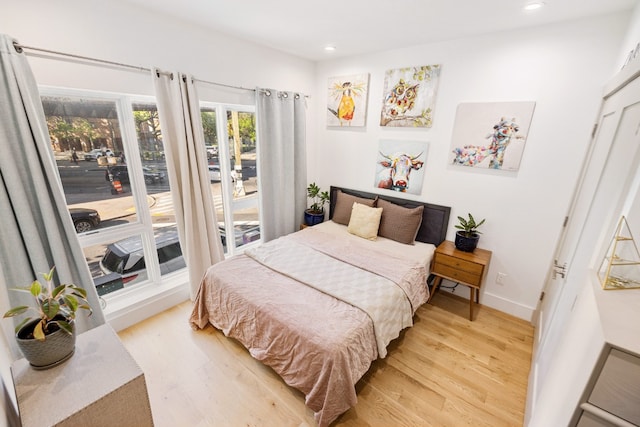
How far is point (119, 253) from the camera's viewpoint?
2.39 m

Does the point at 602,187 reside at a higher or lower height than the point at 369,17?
lower

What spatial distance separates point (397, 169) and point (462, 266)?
1.20 meters

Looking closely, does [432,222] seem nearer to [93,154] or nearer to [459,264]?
[459,264]

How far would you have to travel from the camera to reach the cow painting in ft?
9.21

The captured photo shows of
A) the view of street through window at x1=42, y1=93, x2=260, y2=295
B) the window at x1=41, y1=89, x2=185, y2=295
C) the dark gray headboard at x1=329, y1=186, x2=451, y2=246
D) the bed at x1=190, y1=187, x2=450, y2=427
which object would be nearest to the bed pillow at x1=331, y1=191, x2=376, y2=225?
the bed at x1=190, y1=187, x2=450, y2=427

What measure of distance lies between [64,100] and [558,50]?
12.0 feet

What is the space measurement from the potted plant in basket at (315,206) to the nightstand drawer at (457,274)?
1547 mm

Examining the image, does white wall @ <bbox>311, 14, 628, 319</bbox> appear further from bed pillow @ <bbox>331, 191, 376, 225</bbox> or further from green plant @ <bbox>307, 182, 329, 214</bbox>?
green plant @ <bbox>307, 182, 329, 214</bbox>

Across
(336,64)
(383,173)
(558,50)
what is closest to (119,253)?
(383,173)

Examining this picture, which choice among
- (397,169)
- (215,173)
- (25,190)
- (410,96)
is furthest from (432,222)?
(25,190)

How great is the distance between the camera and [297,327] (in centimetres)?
157

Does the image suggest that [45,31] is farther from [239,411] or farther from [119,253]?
[239,411]

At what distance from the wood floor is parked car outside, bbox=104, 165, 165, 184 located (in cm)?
125

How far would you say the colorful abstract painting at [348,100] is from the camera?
2.99m
